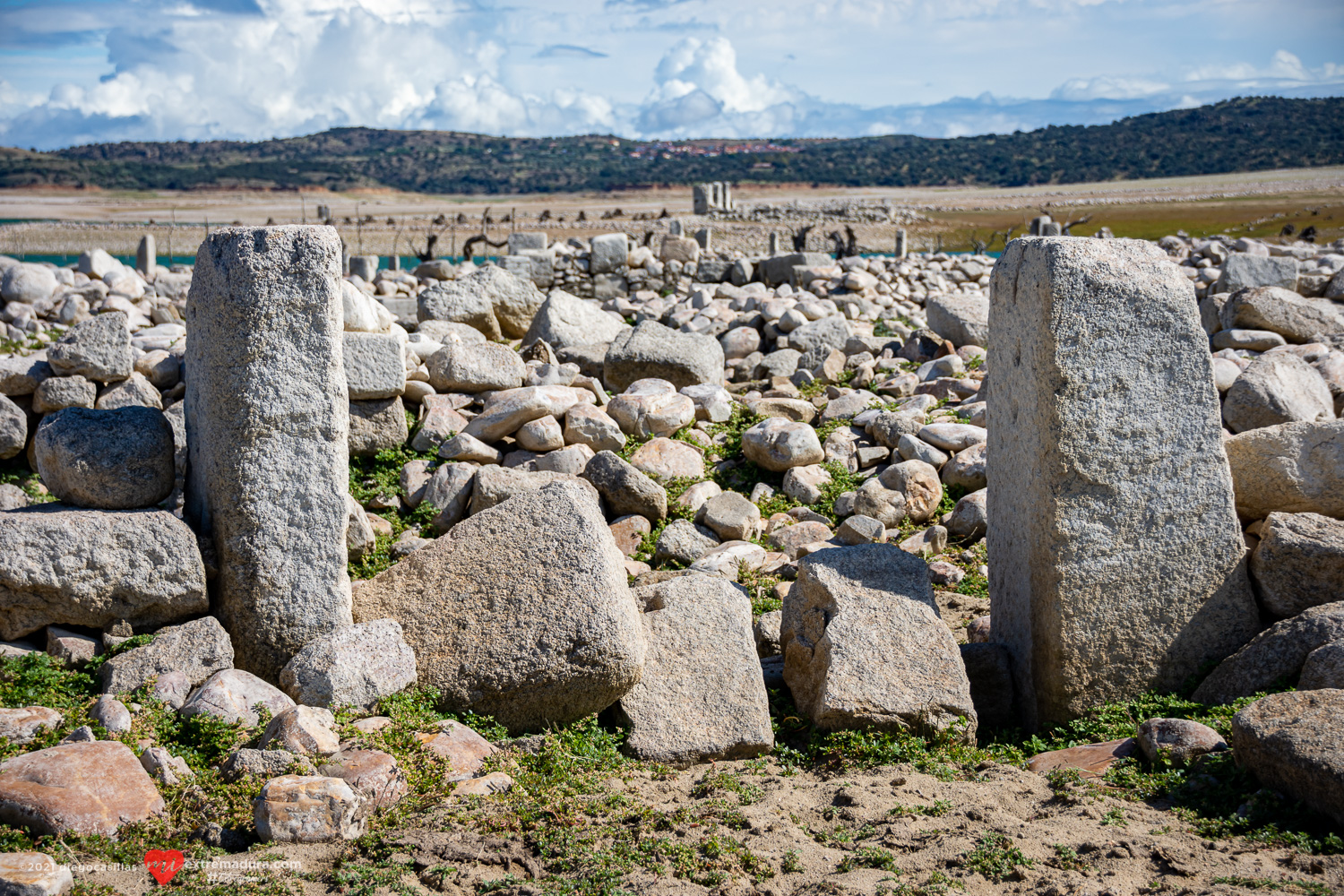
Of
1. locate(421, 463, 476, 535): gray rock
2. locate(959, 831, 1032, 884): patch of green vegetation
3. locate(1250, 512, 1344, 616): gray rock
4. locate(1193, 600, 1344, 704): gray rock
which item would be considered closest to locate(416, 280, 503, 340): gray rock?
locate(421, 463, 476, 535): gray rock

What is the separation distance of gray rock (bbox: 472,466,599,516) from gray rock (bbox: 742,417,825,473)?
1809 millimetres

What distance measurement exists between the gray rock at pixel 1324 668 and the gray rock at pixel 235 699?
4605 millimetres

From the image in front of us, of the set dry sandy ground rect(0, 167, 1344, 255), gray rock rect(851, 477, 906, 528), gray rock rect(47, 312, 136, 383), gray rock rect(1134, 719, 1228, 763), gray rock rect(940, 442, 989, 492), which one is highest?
dry sandy ground rect(0, 167, 1344, 255)

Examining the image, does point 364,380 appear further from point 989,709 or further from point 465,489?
point 989,709

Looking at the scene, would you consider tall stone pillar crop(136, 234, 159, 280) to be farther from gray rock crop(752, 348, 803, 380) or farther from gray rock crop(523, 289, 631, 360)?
gray rock crop(752, 348, 803, 380)

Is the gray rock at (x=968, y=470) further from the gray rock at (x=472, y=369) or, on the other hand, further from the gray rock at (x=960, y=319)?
the gray rock at (x=960, y=319)

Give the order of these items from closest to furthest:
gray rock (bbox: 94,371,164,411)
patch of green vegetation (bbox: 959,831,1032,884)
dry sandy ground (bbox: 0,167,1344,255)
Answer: patch of green vegetation (bbox: 959,831,1032,884), gray rock (bbox: 94,371,164,411), dry sandy ground (bbox: 0,167,1344,255)

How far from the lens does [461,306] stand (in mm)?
11094

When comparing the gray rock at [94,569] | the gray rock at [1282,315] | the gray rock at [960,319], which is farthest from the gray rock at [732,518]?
the gray rock at [1282,315]

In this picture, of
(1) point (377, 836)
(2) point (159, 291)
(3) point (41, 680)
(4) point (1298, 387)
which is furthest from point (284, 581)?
(2) point (159, 291)

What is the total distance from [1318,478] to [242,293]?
596 centimetres

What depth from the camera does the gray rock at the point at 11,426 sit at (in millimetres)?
7004

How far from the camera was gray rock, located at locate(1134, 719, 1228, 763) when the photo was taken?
398cm

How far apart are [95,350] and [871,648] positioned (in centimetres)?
637
